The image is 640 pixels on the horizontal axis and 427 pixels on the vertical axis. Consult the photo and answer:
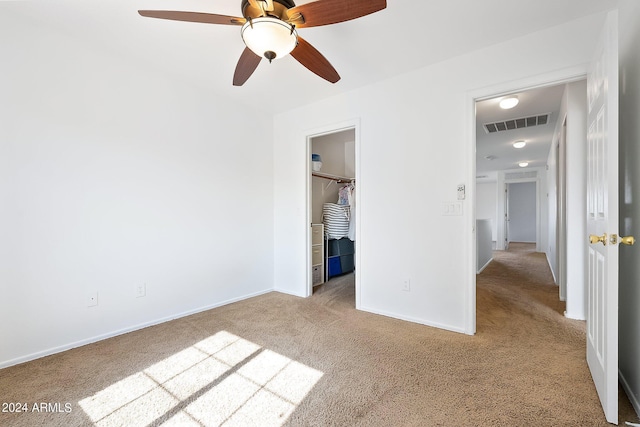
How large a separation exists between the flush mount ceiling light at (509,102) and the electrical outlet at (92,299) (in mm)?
4420

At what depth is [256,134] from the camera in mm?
3521

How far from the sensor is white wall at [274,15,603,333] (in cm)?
216

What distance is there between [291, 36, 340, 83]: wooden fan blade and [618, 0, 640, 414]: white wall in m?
1.68

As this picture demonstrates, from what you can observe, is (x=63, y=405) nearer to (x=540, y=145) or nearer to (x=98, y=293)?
(x=98, y=293)

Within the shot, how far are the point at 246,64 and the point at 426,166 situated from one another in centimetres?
172

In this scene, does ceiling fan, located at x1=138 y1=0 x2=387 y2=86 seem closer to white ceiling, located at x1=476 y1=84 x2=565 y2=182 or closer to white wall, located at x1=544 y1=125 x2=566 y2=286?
white ceiling, located at x1=476 y1=84 x2=565 y2=182

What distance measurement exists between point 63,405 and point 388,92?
3.26 meters

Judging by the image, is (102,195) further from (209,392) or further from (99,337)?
(209,392)

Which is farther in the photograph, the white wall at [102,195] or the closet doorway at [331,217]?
the closet doorway at [331,217]

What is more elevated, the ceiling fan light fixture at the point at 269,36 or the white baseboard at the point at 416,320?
the ceiling fan light fixture at the point at 269,36

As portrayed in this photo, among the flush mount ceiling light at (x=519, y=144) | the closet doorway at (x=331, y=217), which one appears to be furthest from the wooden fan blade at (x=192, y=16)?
the flush mount ceiling light at (x=519, y=144)

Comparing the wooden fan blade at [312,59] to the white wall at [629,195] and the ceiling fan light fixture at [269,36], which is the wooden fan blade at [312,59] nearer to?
the ceiling fan light fixture at [269,36]

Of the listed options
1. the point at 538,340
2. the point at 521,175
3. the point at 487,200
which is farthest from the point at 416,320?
the point at 487,200

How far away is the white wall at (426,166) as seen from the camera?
7.09ft
